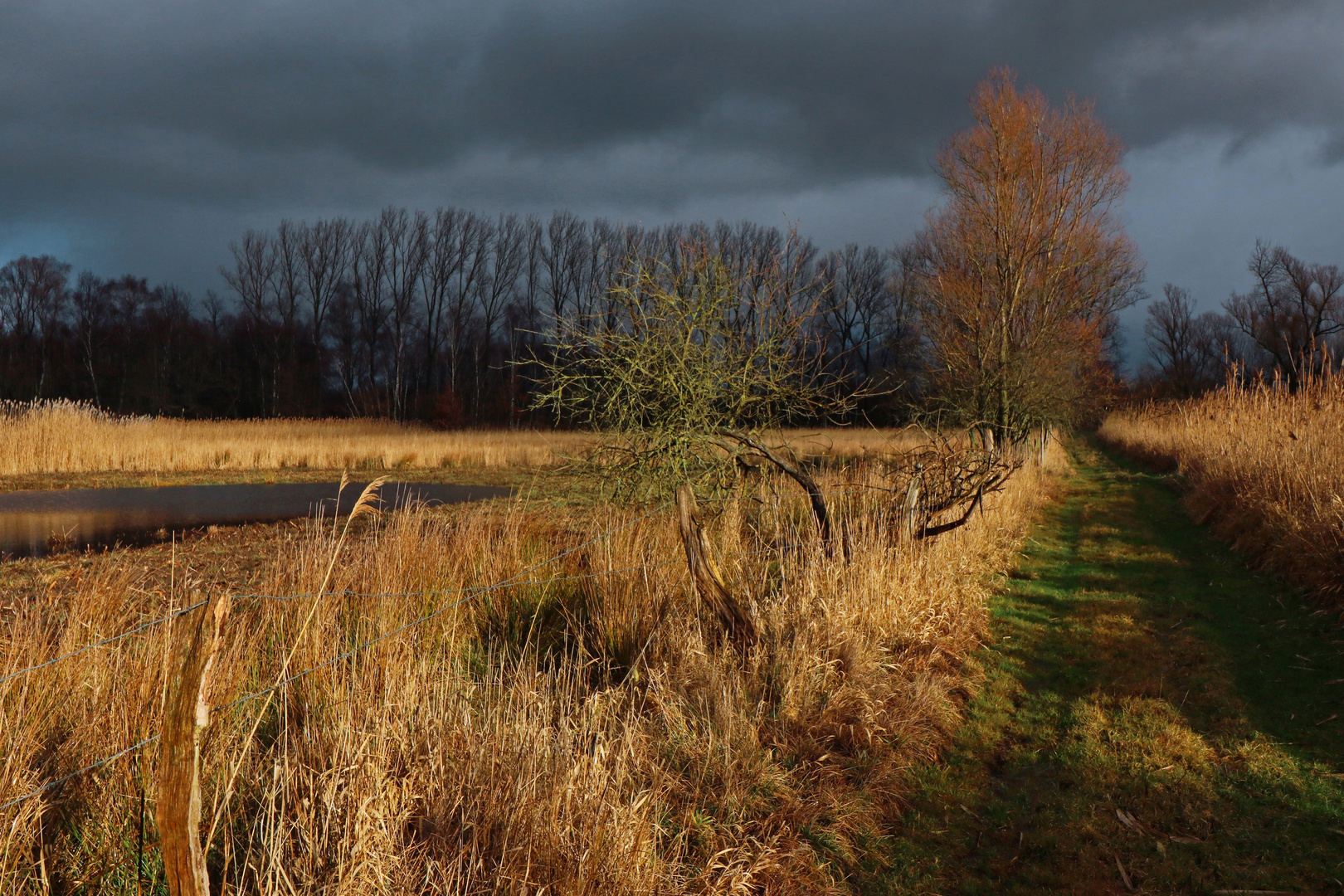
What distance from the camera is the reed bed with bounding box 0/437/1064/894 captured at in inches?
97.7

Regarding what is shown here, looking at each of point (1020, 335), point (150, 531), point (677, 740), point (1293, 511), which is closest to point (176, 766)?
point (677, 740)

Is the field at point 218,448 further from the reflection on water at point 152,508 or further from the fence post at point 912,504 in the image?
the fence post at point 912,504

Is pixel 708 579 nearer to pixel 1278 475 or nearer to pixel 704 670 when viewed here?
pixel 704 670

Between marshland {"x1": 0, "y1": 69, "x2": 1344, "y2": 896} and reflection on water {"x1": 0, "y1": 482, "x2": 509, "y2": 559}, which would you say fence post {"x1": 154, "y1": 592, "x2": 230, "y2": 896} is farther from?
reflection on water {"x1": 0, "y1": 482, "x2": 509, "y2": 559}

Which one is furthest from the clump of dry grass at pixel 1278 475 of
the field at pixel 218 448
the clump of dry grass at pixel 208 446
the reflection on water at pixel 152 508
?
the clump of dry grass at pixel 208 446

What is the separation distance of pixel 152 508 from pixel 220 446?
828 cm

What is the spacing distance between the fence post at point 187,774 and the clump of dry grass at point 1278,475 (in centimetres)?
757

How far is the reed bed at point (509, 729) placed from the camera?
2.48 meters

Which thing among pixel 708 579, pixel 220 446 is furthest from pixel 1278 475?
pixel 220 446

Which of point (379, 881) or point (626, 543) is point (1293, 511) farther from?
point (379, 881)

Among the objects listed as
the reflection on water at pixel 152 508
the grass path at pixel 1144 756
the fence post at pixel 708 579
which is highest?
the fence post at pixel 708 579

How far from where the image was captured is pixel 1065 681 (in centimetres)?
539

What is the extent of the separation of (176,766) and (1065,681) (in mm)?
5302

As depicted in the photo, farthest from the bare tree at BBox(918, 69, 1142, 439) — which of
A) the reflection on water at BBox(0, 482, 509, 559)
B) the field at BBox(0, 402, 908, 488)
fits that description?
the reflection on water at BBox(0, 482, 509, 559)
